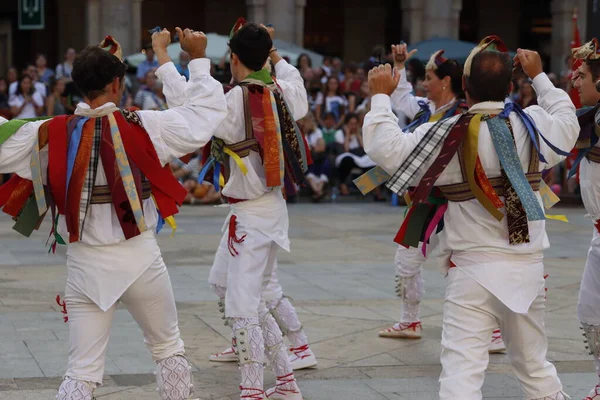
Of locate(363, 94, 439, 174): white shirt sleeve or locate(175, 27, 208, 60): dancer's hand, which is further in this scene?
locate(175, 27, 208, 60): dancer's hand

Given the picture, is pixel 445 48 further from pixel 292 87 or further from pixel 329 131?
pixel 292 87

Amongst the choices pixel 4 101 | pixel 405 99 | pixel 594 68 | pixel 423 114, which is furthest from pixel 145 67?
pixel 594 68

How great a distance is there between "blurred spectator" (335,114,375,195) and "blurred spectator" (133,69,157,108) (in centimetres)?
326

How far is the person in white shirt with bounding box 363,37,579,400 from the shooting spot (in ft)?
15.6

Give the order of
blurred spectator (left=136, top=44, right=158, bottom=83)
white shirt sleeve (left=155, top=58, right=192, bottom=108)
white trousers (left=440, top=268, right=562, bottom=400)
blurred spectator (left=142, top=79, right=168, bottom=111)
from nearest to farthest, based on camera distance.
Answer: white trousers (left=440, top=268, right=562, bottom=400) < white shirt sleeve (left=155, top=58, right=192, bottom=108) < blurred spectator (left=142, top=79, right=168, bottom=111) < blurred spectator (left=136, top=44, right=158, bottom=83)

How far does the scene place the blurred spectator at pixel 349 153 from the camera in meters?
18.6

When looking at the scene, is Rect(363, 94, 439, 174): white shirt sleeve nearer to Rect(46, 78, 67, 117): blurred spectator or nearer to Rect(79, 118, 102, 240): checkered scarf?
Rect(79, 118, 102, 240): checkered scarf

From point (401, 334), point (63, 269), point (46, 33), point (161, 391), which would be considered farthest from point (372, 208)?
point (46, 33)

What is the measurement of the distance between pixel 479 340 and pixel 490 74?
116cm

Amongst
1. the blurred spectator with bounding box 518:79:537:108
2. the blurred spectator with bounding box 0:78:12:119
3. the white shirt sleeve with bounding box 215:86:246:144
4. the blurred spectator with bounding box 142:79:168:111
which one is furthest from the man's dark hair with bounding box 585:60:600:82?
the blurred spectator with bounding box 0:78:12:119

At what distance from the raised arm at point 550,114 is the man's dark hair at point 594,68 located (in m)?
0.85

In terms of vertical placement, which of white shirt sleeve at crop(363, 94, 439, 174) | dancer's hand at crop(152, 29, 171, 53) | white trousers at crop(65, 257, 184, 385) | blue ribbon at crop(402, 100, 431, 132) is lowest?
white trousers at crop(65, 257, 184, 385)

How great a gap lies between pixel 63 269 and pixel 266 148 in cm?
522

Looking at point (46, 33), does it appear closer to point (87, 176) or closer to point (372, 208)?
point (372, 208)
